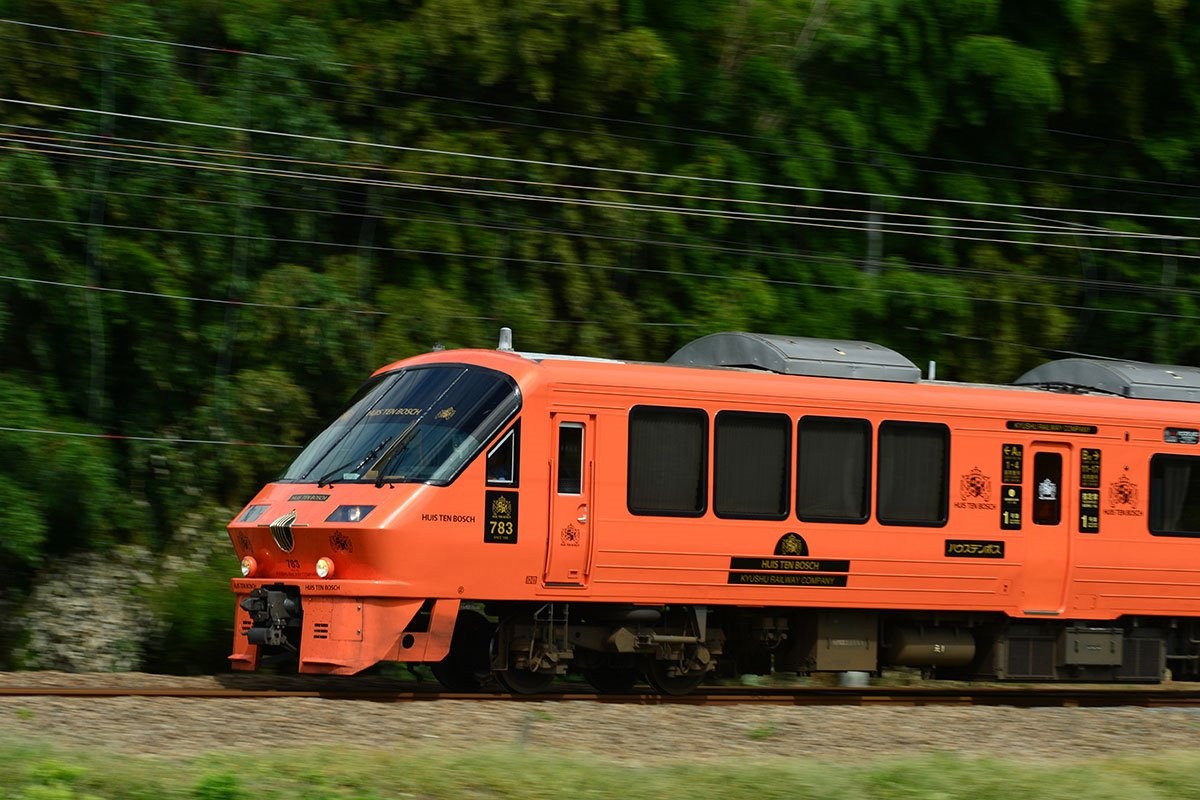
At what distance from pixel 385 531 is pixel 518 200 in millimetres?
9064

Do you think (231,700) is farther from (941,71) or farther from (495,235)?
(941,71)

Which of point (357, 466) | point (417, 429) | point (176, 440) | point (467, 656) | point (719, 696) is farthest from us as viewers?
point (176, 440)

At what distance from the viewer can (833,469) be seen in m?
15.2

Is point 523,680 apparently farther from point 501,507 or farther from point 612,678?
point 501,507

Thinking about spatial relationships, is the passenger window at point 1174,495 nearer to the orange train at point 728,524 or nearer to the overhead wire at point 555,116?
the orange train at point 728,524

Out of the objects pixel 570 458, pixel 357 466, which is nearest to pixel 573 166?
pixel 570 458

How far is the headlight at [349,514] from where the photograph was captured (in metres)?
13.2

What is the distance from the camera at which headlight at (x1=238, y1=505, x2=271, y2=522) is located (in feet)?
47.1

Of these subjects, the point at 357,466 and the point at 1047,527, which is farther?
the point at 1047,527

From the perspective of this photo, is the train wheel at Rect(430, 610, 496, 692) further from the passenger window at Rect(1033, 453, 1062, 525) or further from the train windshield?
the passenger window at Rect(1033, 453, 1062, 525)

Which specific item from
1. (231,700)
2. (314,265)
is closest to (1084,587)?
(231,700)

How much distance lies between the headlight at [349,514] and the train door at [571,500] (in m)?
1.58

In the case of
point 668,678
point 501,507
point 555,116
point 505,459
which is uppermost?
point 555,116

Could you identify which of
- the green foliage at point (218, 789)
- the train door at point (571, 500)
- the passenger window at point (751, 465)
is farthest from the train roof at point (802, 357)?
the green foliage at point (218, 789)
